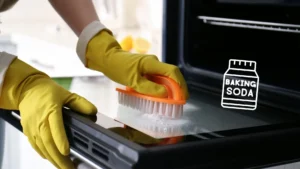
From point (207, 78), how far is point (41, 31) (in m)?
0.93

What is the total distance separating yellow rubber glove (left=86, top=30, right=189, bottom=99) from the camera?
0.77 metres

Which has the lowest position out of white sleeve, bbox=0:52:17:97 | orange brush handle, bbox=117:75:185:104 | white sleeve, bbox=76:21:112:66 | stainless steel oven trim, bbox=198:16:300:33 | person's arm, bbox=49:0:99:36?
orange brush handle, bbox=117:75:185:104

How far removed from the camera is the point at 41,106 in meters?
0.73

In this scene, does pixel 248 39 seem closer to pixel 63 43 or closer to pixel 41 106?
pixel 41 106

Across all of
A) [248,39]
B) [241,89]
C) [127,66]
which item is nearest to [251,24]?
[248,39]

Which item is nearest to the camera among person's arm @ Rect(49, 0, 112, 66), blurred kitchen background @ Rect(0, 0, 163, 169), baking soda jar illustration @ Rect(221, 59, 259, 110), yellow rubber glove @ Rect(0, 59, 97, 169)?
yellow rubber glove @ Rect(0, 59, 97, 169)

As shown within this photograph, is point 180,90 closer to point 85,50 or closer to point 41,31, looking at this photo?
point 85,50

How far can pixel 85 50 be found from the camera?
96cm

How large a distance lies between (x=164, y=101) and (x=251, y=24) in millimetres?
363

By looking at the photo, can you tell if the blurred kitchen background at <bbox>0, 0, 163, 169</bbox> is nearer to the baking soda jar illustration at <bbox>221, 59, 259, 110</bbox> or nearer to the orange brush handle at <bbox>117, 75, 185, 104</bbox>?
the orange brush handle at <bbox>117, 75, 185, 104</bbox>

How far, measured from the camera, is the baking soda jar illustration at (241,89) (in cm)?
87

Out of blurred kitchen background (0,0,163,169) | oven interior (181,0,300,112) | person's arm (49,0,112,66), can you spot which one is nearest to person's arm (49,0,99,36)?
person's arm (49,0,112,66)

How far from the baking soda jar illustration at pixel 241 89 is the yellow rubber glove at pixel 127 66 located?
0.45 feet

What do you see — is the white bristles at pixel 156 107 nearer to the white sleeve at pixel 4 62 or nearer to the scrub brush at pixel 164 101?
the scrub brush at pixel 164 101
